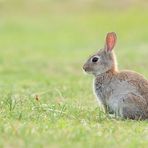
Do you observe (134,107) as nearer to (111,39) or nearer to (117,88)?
(117,88)

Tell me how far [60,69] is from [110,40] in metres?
9.89

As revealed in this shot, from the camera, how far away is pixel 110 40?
1063cm

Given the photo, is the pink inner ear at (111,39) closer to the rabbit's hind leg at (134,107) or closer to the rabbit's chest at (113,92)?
the rabbit's chest at (113,92)

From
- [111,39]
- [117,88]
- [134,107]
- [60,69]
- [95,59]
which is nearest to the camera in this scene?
[134,107]

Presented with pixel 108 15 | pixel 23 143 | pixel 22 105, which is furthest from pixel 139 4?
pixel 23 143

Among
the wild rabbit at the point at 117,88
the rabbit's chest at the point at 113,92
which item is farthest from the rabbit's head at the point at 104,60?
the rabbit's chest at the point at 113,92

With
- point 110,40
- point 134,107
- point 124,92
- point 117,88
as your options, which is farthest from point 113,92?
point 110,40

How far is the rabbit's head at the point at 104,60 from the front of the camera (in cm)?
1062

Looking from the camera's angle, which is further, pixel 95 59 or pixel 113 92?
pixel 95 59

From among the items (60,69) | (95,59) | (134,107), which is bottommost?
(134,107)

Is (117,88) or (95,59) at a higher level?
(95,59)

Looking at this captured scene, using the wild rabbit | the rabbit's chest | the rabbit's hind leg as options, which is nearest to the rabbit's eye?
the wild rabbit

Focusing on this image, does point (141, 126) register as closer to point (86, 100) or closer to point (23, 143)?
point (23, 143)

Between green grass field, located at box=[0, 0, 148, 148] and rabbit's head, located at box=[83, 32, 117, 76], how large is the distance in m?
0.66
